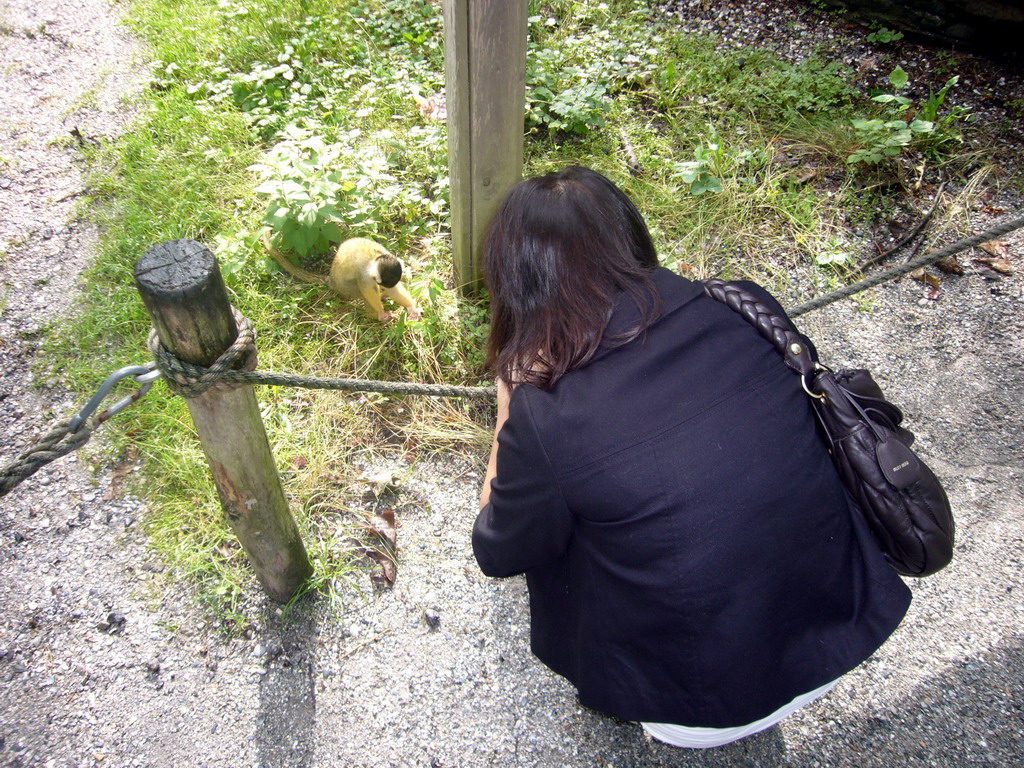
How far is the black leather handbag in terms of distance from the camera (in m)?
1.43

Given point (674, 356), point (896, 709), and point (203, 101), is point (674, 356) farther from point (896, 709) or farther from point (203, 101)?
point (203, 101)

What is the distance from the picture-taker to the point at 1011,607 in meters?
2.17

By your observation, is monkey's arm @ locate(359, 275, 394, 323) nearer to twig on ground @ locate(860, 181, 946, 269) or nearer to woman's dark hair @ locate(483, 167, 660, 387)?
woman's dark hair @ locate(483, 167, 660, 387)

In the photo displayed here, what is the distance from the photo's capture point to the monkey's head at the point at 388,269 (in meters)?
2.71

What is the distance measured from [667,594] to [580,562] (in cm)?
23

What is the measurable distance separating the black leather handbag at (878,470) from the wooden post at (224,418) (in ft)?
3.91

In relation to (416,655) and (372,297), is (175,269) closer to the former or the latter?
(416,655)

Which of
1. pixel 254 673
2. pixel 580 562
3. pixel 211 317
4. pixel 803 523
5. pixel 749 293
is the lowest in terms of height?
pixel 254 673

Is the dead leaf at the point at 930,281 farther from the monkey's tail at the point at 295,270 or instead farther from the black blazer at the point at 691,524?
the monkey's tail at the point at 295,270

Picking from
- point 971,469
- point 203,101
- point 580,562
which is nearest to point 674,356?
point 580,562

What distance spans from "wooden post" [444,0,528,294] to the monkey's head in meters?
0.26

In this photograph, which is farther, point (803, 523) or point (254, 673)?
point (254, 673)

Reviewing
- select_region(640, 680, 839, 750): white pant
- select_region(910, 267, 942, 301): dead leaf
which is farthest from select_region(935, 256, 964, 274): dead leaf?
select_region(640, 680, 839, 750): white pant

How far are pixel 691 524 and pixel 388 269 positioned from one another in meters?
1.81
